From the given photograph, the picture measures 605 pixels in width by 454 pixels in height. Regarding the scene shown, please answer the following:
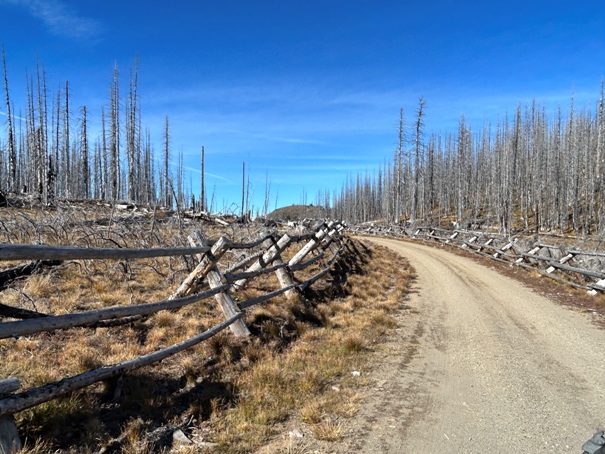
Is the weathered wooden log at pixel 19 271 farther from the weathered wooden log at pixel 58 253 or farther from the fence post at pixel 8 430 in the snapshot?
the fence post at pixel 8 430

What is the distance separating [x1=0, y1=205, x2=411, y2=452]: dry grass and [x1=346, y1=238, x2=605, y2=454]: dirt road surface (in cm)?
43

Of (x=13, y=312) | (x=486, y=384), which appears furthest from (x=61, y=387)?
(x=486, y=384)

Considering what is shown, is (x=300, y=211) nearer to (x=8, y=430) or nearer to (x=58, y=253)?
(x=58, y=253)

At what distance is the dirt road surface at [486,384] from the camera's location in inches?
135

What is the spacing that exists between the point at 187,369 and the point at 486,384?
3.74 metres

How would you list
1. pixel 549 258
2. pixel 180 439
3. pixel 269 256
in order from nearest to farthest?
pixel 180 439 → pixel 269 256 → pixel 549 258

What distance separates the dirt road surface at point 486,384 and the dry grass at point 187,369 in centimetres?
43

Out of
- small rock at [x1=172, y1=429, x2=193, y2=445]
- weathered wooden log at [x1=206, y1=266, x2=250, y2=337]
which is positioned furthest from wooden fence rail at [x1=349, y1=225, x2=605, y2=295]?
small rock at [x1=172, y1=429, x2=193, y2=445]

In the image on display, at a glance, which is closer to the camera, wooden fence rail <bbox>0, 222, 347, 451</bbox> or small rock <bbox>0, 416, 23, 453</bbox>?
small rock <bbox>0, 416, 23, 453</bbox>

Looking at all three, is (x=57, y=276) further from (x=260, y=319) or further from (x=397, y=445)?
(x=397, y=445)

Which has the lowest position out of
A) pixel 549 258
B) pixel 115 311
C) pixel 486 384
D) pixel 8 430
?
pixel 486 384

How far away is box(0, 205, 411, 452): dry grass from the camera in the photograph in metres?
3.26

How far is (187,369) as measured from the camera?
4.48 m

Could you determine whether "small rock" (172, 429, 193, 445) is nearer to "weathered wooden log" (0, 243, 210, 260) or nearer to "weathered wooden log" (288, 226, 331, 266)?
"weathered wooden log" (0, 243, 210, 260)
